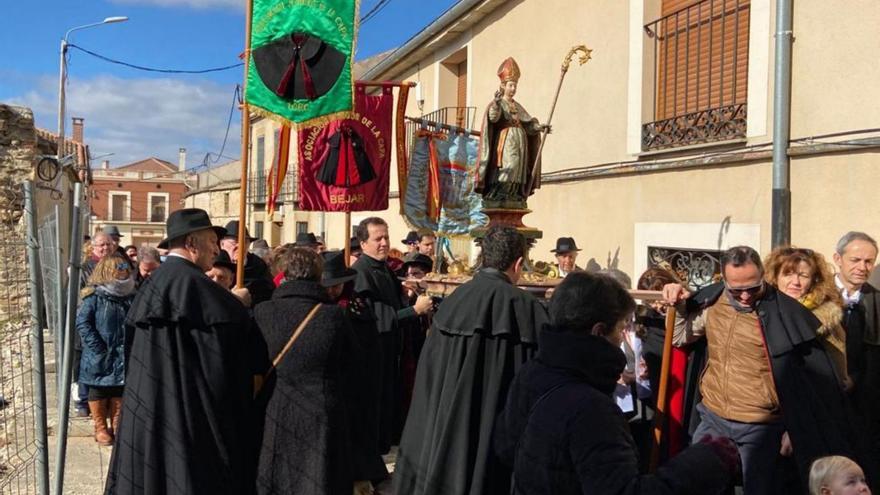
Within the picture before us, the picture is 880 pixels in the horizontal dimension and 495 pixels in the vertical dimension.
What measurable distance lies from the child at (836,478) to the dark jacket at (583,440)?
1321 mm

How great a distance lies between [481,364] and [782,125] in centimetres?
446

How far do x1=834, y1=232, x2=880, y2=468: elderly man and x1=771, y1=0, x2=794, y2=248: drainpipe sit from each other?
7.64 feet

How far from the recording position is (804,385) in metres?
3.59

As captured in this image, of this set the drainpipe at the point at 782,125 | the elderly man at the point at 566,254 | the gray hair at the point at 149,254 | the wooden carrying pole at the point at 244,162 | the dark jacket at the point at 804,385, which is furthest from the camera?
the elderly man at the point at 566,254

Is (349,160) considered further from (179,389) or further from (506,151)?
(179,389)

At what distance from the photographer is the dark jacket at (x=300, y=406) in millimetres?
3830

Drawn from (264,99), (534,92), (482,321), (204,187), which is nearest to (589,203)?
(534,92)

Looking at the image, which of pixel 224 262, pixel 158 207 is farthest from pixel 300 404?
pixel 158 207

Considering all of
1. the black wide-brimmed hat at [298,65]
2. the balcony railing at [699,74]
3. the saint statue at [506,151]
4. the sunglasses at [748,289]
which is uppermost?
the balcony railing at [699,74]

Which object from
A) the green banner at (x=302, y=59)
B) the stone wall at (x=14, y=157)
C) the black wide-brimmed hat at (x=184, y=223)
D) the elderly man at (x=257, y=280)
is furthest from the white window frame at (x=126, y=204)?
the black wide-brimmed hat at (x=184, y=223)

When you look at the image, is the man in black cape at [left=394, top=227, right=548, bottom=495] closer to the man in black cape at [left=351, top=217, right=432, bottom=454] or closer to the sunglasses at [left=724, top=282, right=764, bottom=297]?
the sunglasses at [left=724, top=282, right=764, bottom=297]

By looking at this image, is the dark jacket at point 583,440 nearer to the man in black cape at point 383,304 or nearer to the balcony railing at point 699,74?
the man in black cape at point 383,304

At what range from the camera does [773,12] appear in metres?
7.09

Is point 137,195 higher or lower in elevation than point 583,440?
higher
